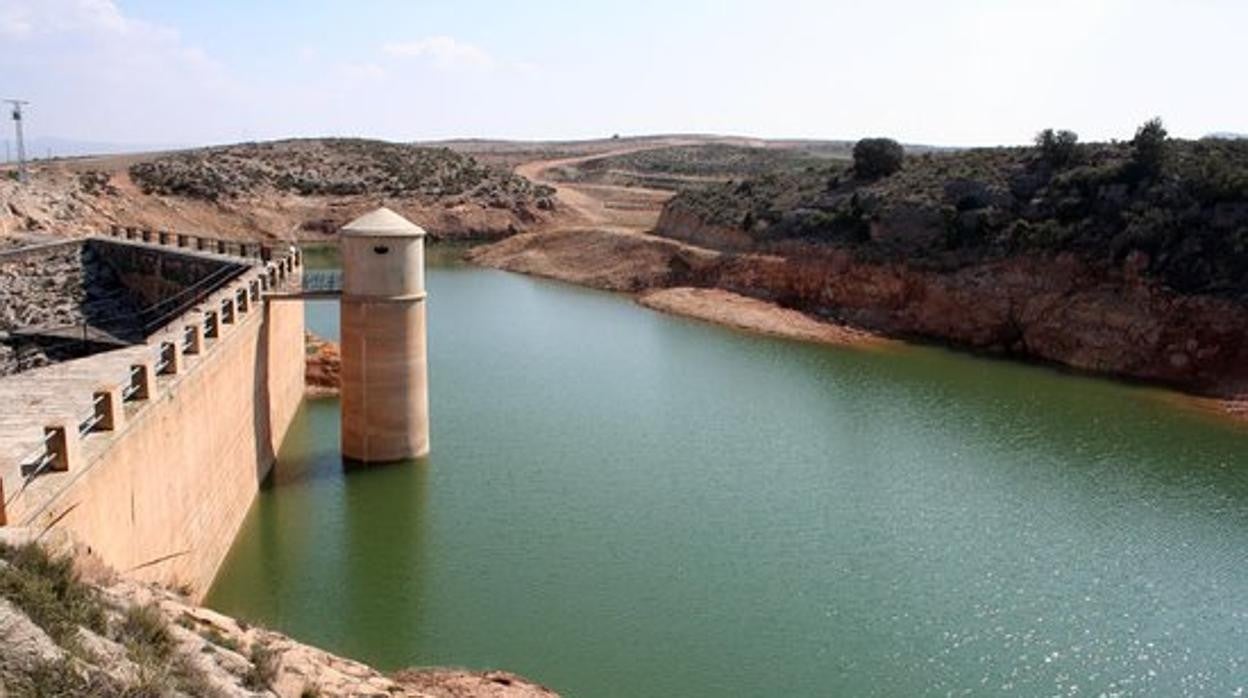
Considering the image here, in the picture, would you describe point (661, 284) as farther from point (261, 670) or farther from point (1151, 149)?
point (261, 670)

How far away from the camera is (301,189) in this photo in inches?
2876

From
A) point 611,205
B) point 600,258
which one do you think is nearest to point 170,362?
point 600,258

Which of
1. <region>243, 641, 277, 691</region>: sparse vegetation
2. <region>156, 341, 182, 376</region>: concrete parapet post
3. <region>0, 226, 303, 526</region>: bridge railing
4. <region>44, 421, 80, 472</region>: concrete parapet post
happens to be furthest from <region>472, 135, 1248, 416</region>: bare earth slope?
<region>44, 421, 80, 472</region>: concrete parapet post

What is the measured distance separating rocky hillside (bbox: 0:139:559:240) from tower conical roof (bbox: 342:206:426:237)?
134 ft

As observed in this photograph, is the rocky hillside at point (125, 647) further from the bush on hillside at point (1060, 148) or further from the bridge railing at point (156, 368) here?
the bush on hillside at point (1060, 148)

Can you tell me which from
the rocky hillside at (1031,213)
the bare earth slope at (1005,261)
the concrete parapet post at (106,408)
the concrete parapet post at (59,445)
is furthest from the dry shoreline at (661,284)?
the concrete parapet post at (59,445)

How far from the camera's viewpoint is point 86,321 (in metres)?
27.7

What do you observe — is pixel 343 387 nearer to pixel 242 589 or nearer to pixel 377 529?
pixel 377 529

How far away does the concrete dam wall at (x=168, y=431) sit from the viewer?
12.0 meters

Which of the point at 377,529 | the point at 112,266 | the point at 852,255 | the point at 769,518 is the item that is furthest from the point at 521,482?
the point at 852,255

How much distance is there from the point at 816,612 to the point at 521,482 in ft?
26.0

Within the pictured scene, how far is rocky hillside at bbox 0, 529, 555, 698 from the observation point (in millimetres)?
6656

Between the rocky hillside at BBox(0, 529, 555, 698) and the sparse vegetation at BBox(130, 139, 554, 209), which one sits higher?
the sparse vegetation at BBox(130, 139, 554, 209)

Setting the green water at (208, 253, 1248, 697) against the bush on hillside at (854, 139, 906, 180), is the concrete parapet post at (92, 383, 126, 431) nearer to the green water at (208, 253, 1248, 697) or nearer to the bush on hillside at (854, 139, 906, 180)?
the green water at (208, 253, 1248, 697)
